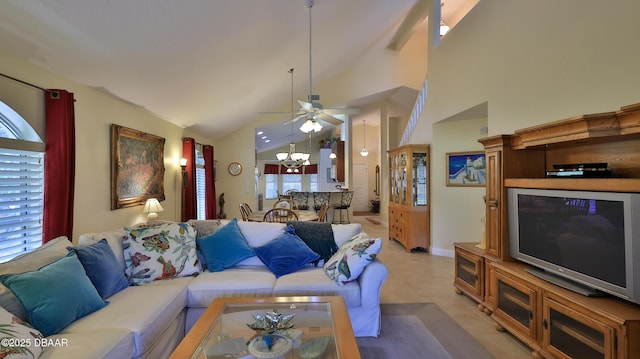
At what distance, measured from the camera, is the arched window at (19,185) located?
89.5 inches

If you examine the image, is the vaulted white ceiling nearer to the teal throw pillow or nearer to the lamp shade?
the lamp shade

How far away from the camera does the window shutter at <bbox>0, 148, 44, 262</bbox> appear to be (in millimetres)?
2277

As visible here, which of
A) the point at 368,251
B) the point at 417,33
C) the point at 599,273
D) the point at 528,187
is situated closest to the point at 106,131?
the point at 368,251

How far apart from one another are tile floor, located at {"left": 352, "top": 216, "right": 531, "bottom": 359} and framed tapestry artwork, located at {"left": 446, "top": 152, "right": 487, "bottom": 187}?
1.28 metres

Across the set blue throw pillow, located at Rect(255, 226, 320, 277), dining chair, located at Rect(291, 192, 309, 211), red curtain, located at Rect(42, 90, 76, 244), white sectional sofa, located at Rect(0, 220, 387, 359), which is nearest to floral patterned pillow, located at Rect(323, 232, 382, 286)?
white sectional sofa, located at Rect(0, 220, 387, 359)

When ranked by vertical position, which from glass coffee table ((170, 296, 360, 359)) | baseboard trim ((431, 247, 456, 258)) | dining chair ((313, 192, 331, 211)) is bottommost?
baseboard trim ((431, 247, 456, 258))

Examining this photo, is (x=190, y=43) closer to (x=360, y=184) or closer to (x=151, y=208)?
(x=151, y=208)

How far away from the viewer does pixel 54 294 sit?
1.70 metres

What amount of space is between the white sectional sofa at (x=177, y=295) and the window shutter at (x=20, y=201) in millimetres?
514

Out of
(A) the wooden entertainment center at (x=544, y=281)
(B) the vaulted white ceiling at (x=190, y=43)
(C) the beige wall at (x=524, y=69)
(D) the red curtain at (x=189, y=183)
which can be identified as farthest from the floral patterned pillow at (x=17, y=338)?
(D) the red curtain at (x=189, y=183)

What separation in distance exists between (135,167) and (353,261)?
315 cm

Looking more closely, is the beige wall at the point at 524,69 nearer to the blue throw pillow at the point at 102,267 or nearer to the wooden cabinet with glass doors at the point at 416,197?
the wooden cabinet with glass doors at the point at 416,197

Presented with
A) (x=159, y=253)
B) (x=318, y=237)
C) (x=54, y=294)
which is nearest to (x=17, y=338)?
(x=54, y=294)

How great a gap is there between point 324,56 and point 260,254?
4.16m
